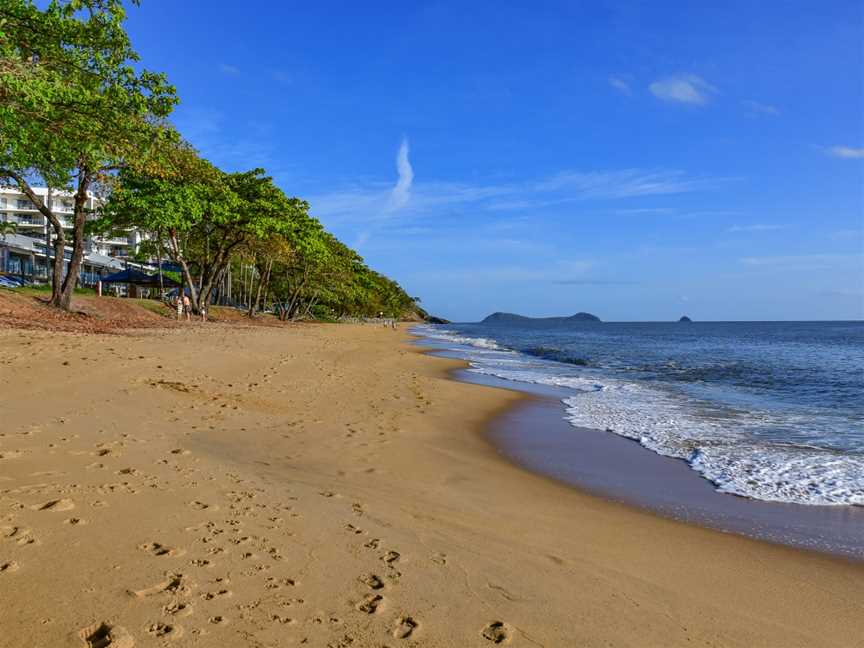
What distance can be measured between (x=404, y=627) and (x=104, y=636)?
1.50 metres

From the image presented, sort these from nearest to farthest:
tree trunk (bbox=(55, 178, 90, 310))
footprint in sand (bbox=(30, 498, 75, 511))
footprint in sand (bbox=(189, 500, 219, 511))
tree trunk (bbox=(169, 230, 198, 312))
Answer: footprint in sand (bbox=(30, 498, 75, 511)), footprint in sand (bbox=(189, 500, 219, 511)), tree trunk (bbox=(55, 178, 90, 310)), tree trunk (bbox=(169, 230, 198, 312))

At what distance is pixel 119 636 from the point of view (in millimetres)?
2619

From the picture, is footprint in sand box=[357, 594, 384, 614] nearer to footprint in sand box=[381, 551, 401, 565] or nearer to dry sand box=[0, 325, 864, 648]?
dry sand box=[0, 325, 864, 648]

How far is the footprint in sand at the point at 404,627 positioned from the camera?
2.90 meters

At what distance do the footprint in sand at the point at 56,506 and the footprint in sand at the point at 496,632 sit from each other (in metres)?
3.22

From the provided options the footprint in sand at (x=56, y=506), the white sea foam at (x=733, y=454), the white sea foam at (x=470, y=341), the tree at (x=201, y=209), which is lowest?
the white sea foam at (x=733, y=454)

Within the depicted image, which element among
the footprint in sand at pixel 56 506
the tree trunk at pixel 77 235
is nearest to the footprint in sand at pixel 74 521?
the footprint in sand at pixel 56 506

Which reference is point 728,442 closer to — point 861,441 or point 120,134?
point 861,441

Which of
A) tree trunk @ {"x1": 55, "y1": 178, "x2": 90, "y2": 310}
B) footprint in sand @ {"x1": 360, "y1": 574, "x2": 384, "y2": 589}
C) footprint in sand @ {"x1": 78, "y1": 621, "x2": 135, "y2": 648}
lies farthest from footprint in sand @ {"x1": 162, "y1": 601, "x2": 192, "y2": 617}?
tree trunk @ {"x1": 55, "y1": 178, "x2": 90, "y2": 310}

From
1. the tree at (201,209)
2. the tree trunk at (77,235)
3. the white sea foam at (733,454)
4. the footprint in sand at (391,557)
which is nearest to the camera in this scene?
the footprint in sand at (391,557)

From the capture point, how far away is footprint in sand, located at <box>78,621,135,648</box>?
2576 millimetres

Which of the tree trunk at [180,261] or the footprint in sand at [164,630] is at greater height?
the tree trunk at [180,261]

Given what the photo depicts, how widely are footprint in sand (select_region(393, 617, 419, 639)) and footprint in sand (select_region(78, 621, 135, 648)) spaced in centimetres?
130

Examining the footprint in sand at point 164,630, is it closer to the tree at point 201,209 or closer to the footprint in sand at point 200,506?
the footprint in sand at point 200,506
